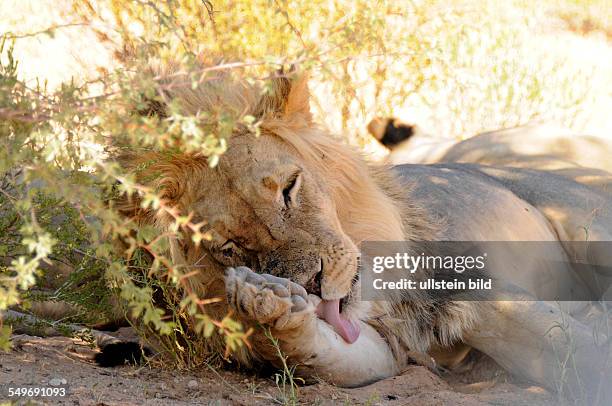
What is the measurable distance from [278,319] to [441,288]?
56.7 inches

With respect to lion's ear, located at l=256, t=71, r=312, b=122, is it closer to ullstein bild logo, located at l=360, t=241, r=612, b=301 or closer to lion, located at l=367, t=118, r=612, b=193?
ullstein bild logo, located at l=360, t=241, r=612, b=301

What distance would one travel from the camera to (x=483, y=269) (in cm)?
470

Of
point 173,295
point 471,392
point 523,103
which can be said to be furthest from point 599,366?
point 523,103

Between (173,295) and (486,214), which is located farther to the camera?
(486,214)

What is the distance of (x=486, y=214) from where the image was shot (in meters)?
5.45

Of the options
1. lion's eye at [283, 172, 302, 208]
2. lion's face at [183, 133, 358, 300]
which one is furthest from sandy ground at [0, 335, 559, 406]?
lion's eye at [283, 172, 302, 208]

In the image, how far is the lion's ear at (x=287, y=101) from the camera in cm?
421

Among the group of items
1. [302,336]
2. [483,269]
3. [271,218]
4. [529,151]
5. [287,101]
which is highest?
[287,101]

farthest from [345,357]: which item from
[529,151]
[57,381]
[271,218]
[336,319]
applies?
[529,151]

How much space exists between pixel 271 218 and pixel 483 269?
4.78ft

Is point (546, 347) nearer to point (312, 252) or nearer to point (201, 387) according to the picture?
point (312, 252)

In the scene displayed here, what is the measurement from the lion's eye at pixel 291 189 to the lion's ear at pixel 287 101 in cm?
41

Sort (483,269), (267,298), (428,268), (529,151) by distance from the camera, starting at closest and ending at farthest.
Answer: (267,298), (428,268), (483,269), (529,151)

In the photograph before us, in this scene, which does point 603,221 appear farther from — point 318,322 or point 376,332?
point 318,322
